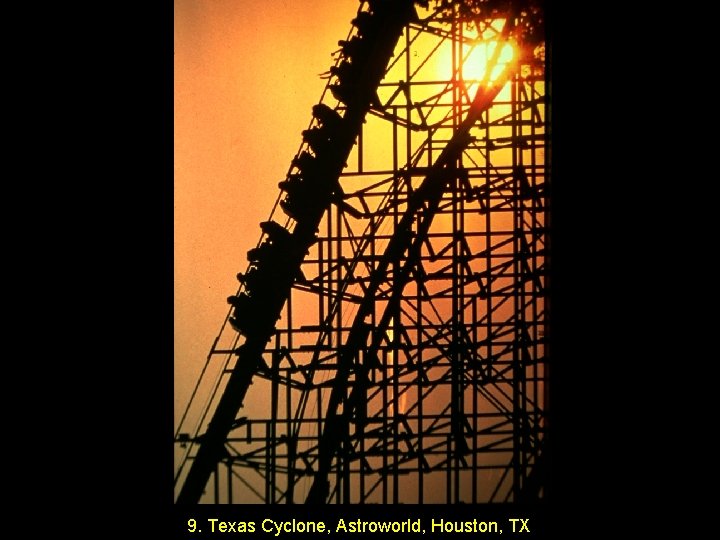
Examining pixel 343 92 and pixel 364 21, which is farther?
pixel 343 92

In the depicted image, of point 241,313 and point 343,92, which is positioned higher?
point 343,92

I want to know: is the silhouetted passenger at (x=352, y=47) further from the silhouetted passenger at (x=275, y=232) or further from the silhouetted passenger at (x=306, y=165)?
the silhouetted passenger at (x=275, y=232)

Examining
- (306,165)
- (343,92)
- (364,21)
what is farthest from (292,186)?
(364,21)

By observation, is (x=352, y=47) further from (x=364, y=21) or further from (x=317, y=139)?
(x=317, y=139)

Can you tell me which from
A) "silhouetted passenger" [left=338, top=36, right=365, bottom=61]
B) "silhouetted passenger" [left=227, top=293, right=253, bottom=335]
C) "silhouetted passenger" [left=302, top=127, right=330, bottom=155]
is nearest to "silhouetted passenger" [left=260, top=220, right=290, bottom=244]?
"silhouetted passenger" [left=227, top=293, right=253, bottom=335]

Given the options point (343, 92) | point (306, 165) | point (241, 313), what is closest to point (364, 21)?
point (343, 92)

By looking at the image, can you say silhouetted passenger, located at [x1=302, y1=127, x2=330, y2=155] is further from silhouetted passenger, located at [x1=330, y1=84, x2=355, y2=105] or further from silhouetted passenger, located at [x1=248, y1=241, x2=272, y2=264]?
silhouetted passenger, located at [x1=248, y1=241, x2=272, y2=264]

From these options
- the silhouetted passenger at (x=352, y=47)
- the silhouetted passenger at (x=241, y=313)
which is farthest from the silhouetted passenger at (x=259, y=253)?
the silhouetted passenger at (x=352, y=47)

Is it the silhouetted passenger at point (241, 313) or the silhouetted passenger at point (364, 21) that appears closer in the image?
the silhouetted passenger at point (364, 21)

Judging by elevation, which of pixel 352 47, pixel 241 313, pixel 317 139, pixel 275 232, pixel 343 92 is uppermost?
pixel 352 47

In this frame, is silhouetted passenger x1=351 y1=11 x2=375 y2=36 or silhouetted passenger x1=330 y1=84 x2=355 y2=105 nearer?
silhouetted passenger x1=351 y1=11 x2=375 y2=36

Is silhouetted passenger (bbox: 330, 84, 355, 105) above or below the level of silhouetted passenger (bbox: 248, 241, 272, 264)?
above
